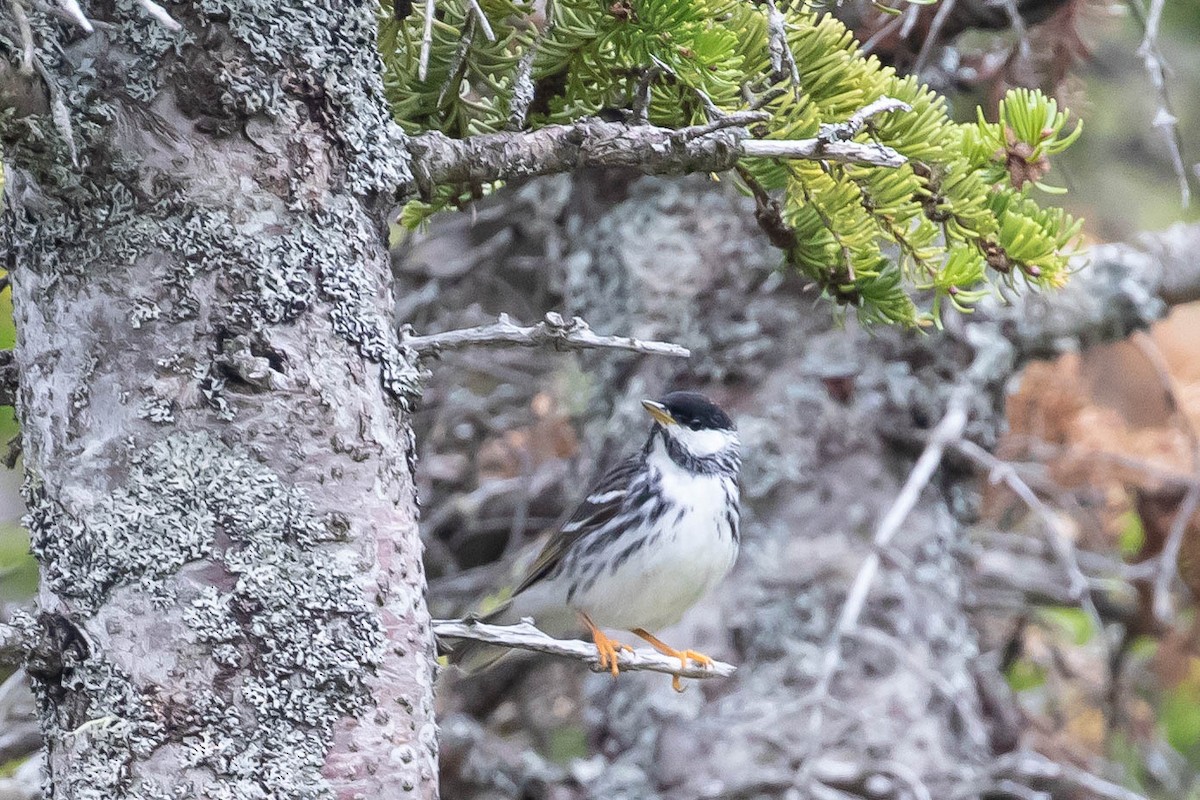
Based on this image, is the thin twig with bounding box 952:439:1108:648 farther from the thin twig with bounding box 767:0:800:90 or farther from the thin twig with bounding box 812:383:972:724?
the thin twig with bounding box 767:0:800:90

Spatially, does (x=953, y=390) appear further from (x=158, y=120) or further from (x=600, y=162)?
(x=158, y=120)

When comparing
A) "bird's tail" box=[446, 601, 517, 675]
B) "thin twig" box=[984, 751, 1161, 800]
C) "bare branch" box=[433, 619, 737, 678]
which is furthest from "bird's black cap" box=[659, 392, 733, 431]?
"bare branch" box=[433, 619, 737, 678]

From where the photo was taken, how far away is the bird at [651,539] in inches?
142

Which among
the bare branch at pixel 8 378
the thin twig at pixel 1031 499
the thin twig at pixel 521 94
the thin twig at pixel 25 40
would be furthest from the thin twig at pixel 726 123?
the thin twig at pixel 1031 499

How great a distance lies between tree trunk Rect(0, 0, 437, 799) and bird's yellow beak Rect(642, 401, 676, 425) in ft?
6.86

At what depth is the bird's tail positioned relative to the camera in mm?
3252

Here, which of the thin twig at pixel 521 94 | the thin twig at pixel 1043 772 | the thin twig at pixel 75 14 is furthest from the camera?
the thin twig at pixel 1043 772

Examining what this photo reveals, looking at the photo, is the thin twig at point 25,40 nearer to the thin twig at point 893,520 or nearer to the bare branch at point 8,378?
the bare branch at point 8,378

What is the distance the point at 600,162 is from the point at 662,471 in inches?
88.7

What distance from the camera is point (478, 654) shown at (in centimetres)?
355

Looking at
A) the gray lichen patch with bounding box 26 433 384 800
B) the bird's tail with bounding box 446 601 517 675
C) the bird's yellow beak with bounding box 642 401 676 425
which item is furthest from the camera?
the bird's yellow beak with bounding box 642 401 676 425

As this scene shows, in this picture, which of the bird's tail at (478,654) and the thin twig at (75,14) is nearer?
the thin twig at (75,14)

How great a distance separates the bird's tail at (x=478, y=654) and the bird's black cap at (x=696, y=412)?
75cm

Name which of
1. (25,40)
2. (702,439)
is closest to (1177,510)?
(702,439)
